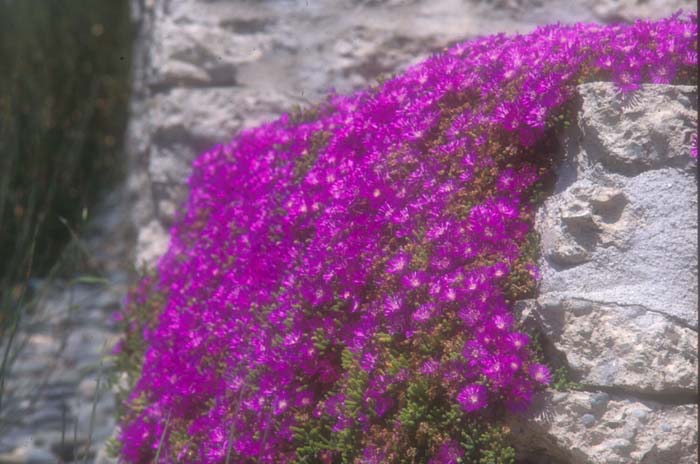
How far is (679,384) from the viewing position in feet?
6.64

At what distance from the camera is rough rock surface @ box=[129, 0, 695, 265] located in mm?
3502

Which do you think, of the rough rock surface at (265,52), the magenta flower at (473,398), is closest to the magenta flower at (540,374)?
the magenta flower at (473,398)

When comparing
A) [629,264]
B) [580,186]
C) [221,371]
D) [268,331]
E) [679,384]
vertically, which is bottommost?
[221,371]

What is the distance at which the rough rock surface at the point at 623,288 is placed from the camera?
2035 mm

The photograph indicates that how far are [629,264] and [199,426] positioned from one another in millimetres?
1557

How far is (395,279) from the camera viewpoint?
2.38 metres

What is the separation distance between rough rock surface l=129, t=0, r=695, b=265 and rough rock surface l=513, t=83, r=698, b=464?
127cm

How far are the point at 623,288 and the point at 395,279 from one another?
66 cm

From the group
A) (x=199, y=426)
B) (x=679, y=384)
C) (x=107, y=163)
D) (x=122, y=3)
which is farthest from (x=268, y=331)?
(x=122, y=3)

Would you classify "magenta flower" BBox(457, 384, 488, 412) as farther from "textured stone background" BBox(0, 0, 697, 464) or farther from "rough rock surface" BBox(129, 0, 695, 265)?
"rough rock surface" BBox(129, 0, 695, 265)

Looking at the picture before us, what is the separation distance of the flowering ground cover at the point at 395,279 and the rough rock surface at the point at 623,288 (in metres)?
0.08

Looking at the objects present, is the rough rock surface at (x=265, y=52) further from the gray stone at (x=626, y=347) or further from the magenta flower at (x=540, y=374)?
the magenta flower at (x=540, y=374)

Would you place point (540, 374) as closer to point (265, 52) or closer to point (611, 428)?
point (611, 428)

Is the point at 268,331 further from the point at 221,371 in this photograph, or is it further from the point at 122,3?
the point at 122,3
